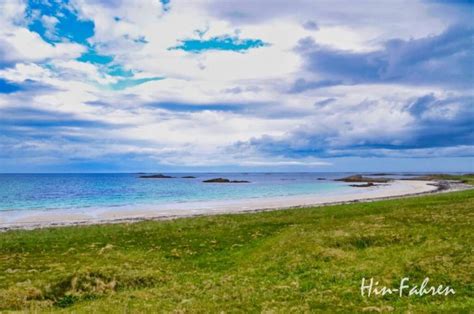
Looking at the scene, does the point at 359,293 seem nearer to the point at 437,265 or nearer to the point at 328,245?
the point at 437,265

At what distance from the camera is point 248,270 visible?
22.0 metres

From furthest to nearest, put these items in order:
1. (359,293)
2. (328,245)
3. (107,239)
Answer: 1. (107,239)
2. (328,245)
3. (359,293)

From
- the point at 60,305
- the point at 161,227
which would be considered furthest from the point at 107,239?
the point at 60,305

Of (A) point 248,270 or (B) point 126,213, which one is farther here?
(B) point 126,213

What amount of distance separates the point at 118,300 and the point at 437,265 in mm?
13587

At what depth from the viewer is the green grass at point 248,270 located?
607 inches

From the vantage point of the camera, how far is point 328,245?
25.6 m

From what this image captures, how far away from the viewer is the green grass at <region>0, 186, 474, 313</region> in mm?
15414

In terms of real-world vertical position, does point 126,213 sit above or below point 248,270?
above

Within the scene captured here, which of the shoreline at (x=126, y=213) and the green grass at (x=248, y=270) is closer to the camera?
the green grass at (x=248, y=270)

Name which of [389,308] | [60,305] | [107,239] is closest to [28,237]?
[107,239]

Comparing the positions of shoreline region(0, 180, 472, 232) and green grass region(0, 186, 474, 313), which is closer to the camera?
green grass region(0, 186, 474, 313)

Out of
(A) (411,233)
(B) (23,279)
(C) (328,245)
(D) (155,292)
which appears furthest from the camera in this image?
(A) (411,233)

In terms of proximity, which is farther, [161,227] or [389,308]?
[161,227]
